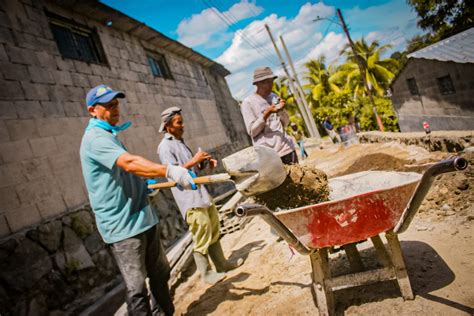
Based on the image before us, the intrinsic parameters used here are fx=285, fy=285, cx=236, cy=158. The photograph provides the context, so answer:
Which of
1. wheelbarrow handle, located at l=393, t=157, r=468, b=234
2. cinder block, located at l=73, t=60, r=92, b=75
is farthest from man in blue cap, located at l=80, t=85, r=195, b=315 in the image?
cinder block, located at l=73, t=60, r=92, b=75

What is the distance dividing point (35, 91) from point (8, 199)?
1.60 m

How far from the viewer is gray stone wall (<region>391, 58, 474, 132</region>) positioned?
8913 millimetres

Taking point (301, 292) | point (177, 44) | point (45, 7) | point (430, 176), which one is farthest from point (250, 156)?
point (177, 44)

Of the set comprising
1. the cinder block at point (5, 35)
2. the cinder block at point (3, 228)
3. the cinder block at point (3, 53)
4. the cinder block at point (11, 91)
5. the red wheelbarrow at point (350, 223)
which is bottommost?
the red wheelbarrow at point (350, 223)

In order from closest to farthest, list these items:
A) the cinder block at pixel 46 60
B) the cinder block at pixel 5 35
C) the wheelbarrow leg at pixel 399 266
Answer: the wheelbarrow leg at pixel 399 266
the cinder block at pixel 5 35
the cinder block at pixel 46 60

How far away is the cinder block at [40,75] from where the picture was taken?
13.2 feet

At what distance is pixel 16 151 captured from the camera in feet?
11.5

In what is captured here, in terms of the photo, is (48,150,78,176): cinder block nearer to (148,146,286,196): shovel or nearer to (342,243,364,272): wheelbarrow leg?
(148,146,286,196): shovel

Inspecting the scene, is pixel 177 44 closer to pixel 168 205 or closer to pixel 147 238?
pixel 168 205

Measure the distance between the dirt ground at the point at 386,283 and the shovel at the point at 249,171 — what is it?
3.02 ft

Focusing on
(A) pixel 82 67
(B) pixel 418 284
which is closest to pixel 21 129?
(A) pixel 82 67

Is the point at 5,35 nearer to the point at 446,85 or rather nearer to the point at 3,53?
the point at 3,53

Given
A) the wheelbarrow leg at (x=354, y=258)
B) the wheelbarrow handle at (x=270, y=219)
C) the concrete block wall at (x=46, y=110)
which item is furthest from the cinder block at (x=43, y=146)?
the wheelbarrow leg at (x=354, y=258)

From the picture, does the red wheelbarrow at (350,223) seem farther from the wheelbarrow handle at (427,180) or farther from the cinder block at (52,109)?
the cinder block at (52,109)
